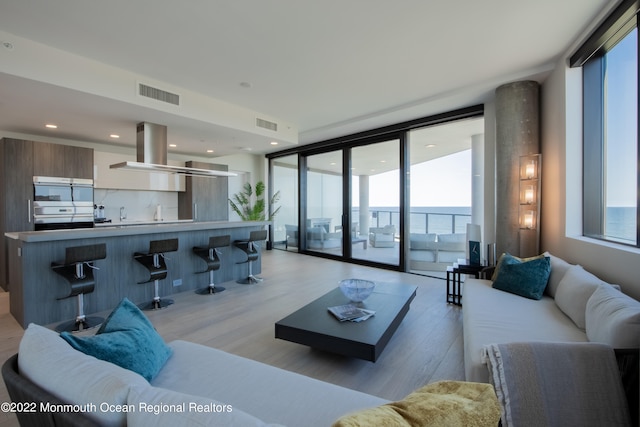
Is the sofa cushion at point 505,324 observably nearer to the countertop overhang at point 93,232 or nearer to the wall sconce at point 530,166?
the wall sconce at point 530,166

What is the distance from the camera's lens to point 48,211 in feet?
16.0

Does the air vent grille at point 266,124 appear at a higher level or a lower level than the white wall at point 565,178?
higher

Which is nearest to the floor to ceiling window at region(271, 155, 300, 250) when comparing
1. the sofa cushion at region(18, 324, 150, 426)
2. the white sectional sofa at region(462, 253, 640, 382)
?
the white sectional sofa at region(462, 253, 640, 382)

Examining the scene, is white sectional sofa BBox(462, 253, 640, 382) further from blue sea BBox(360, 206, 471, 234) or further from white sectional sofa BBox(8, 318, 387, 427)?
blue sea BBox(360, 206, 471, 234)

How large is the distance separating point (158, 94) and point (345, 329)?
148 inches

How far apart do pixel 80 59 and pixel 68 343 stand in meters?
3.45

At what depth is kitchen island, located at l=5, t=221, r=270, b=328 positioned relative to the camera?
3195 millimetres

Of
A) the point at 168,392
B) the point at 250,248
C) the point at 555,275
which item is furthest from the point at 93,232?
the point at 555,275

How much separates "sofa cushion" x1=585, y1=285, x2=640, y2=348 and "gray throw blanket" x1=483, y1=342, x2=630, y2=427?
18 cm

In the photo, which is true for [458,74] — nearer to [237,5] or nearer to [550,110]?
[550,110]

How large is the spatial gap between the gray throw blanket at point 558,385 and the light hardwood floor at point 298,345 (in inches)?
33.0

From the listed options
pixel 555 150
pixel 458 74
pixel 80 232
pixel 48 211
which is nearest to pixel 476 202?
pixel 555 150

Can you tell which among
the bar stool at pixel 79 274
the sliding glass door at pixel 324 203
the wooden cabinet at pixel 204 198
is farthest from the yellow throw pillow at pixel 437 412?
the wooden cabinet at pixel 204 198

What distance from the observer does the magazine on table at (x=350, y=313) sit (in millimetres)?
2594
